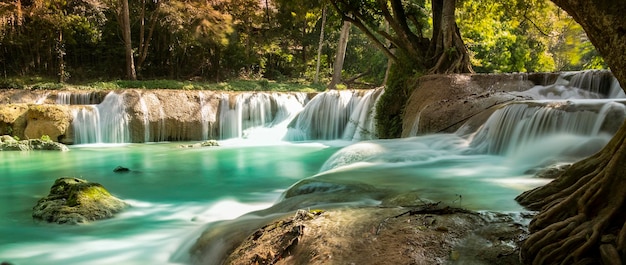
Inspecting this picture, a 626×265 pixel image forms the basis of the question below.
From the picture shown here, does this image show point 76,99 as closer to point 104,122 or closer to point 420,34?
point 104,122

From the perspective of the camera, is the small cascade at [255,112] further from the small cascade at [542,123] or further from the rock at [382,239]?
the rock at [382,239]

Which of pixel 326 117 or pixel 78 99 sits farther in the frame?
pixel 78 99

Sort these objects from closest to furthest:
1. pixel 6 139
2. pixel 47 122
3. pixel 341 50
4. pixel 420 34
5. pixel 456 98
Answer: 1. pixel 456 98
2. pixel 420 34
3. pixel 6 139
4. pixel 47 122
5. pixel 341 50

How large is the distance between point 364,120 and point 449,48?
425cm

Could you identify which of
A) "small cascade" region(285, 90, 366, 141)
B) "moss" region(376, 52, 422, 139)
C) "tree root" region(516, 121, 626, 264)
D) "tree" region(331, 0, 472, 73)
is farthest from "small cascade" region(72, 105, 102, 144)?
"tree root" region(516, 121, 626, 264)

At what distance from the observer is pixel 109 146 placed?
16250 mm

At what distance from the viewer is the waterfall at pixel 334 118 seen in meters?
16.2

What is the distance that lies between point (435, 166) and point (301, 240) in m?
4.57

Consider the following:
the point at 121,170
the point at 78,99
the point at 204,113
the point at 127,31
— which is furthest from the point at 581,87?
the point at 127,31

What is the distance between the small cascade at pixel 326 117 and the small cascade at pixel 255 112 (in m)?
0.86

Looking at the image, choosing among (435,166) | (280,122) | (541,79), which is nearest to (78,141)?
(280,122)

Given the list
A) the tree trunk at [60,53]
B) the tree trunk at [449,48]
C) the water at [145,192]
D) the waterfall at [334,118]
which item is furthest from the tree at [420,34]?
the tree trunk at [60,53]

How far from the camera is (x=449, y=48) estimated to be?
12.8 m

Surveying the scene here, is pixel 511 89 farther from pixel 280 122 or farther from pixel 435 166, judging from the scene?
pixel 280 122
